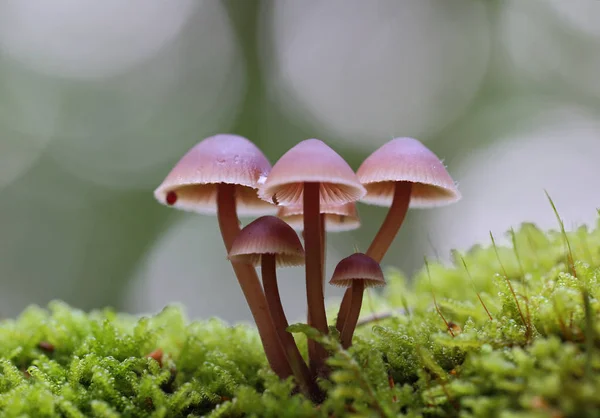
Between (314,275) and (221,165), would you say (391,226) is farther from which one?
(221,165)

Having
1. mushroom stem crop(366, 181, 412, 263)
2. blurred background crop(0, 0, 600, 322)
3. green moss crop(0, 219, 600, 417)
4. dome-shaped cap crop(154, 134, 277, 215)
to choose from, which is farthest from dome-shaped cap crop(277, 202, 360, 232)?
blurred background crop(0, 0, 600, 322)

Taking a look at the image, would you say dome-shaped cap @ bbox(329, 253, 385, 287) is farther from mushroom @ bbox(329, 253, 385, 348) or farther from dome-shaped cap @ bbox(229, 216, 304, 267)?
dome-shaped cap @ bbox(229, 216, 304, 267)

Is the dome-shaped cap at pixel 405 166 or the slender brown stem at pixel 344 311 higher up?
the dome-shaped cap at pixel 405 166

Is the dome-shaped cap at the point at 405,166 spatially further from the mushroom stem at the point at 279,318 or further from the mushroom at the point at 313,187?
the mushroom stem at the point at 279,318

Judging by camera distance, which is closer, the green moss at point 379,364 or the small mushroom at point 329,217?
the green moss at point 379,364

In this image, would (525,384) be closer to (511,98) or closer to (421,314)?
(421,314)

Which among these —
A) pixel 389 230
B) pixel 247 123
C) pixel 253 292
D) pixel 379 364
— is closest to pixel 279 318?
pixel 253 292

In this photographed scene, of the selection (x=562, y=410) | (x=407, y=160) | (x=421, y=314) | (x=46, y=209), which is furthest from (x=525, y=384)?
(x=46, y=209)

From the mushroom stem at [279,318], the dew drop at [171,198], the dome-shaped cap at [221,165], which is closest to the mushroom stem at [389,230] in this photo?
the mushroom stem at [279,318]
